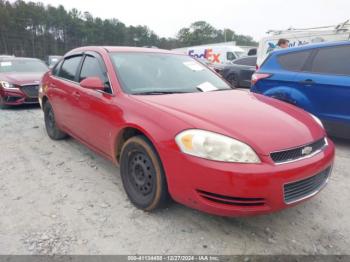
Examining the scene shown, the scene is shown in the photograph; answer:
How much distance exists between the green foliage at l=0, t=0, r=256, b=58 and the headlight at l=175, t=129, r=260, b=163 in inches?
2281

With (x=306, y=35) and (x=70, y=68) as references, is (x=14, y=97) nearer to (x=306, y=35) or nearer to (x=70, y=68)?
(x=70, y=68)

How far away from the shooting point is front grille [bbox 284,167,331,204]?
7.64ft

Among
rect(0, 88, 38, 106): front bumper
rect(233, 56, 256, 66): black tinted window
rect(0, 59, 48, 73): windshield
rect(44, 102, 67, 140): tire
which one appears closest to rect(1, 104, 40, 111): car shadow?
rect(0, 88, 38, 106): front bumper

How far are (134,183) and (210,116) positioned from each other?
1.00 metres

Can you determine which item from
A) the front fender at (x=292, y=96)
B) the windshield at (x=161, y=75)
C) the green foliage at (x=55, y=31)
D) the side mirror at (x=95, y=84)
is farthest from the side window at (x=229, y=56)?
the green foliage at (x=55, y=31)

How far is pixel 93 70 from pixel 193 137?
1.96 m

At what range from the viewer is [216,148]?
2.27 meters

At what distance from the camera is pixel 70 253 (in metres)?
2.33

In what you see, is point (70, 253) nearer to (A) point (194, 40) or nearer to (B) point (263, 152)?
(B) point (263, 152)

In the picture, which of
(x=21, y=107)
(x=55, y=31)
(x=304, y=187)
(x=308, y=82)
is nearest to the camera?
(x=304, y=187)

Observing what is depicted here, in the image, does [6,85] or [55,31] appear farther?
[55,31]

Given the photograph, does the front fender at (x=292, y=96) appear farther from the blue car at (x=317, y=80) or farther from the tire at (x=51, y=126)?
the tire at (x=51, y=126)

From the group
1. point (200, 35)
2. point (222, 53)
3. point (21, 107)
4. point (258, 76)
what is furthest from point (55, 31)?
point (258, 76)

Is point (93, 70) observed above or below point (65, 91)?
above
